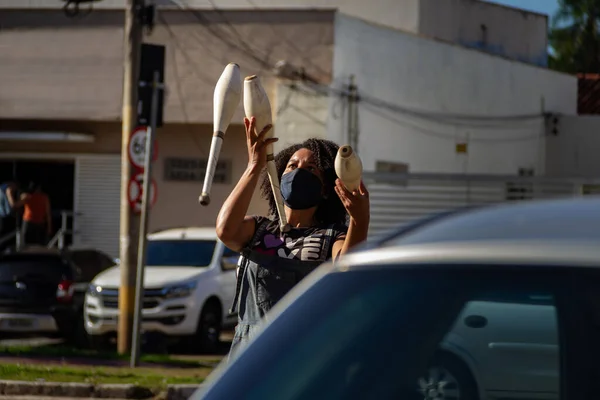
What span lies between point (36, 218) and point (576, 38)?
33.2 m

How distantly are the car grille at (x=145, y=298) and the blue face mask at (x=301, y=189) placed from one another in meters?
10.7

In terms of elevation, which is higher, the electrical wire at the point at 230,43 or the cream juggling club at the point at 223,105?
the electrical wire at the point at 230,43

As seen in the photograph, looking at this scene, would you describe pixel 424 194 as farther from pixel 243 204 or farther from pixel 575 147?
pixel 243 204

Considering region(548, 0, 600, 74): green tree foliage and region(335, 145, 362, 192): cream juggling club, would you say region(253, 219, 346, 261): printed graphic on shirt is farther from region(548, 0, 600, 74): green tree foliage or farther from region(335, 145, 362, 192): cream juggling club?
region(548, 0, 600, 74): green tree foliage

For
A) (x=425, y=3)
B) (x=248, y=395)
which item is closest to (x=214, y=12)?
(x=425, y=3)

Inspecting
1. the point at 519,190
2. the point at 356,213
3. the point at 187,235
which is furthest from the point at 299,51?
the point at 356,213

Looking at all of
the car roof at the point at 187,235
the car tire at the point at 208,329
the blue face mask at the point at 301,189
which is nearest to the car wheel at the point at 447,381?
the blue face mask at the point at 301,189

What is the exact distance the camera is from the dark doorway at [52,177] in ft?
77.5

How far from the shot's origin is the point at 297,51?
20906mm

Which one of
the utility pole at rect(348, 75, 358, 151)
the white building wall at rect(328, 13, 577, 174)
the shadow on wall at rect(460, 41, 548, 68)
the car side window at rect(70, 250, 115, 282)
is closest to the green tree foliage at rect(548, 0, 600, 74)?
the shadow on wall at rect(460, 41, 548, 68)

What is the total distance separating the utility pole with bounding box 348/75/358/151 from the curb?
9.71m

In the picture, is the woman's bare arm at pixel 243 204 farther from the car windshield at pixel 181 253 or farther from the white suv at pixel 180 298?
the car windshield at pixel 181 253

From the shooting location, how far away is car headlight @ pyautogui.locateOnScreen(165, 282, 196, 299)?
51.0ft

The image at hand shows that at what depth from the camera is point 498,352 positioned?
281 centimetres
